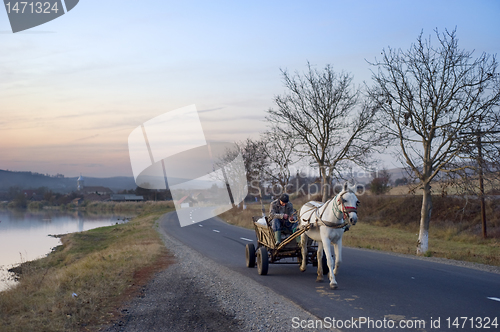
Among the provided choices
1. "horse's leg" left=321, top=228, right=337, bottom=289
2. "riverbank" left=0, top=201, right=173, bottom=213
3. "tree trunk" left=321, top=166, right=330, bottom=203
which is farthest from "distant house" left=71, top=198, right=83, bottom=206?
"horse's leg" left=321, top=228, right=337, bottom=289

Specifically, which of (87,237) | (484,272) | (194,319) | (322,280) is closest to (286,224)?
(322,280)

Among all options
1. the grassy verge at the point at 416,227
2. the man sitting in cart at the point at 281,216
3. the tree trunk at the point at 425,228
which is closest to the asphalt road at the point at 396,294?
the man sitting in cart at the point at 281,216

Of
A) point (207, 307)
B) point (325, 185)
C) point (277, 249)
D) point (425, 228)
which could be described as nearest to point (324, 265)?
point (277, 249)

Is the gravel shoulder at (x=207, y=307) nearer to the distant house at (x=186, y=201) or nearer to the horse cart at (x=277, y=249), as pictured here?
the horse cart at (x=277, y=249)

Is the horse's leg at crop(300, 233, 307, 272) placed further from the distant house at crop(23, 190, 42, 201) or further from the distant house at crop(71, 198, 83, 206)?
the distant house at crop(23, 190, 42, 201)

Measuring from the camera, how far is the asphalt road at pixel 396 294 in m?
6.01

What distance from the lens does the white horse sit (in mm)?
7617

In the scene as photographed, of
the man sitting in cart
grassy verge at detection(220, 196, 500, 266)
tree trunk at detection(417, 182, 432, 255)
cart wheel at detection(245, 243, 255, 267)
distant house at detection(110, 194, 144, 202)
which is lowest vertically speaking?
distant house at detection(110, 194, 144, 202)

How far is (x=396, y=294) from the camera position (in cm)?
773

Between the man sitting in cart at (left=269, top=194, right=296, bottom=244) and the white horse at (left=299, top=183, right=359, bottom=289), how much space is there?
2.42 ft

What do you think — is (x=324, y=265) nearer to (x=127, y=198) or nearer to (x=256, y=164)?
(x=256, y=164)

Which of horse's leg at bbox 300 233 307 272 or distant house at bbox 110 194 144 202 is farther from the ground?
horse's leg at bbox 300 233 307 272

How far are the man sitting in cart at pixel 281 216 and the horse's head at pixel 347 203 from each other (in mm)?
2460

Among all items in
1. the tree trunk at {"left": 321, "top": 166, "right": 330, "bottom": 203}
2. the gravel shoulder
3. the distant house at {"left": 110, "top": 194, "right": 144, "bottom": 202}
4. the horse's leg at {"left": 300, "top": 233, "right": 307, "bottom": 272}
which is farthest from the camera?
the distant house at {"left": 110, "top": 194, "right": 144, "bottom": 202}
